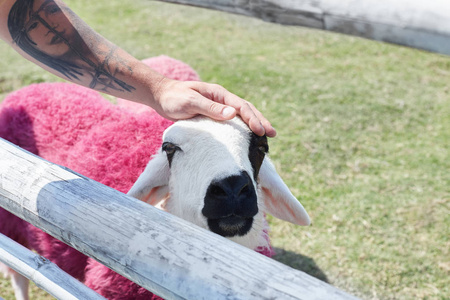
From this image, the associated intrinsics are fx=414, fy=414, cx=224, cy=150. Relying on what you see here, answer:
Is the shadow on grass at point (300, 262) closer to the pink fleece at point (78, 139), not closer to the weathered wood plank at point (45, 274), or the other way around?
the pink fleece at point (78, 139)

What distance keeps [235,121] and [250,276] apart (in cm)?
102

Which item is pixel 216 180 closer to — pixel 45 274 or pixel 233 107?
pixel 233 107

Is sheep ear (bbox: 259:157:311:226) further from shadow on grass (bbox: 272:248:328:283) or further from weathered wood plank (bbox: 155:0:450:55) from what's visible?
shadow on grass (bbox: 272:248:328:283)

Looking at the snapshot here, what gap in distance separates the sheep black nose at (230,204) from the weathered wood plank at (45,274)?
0.50 meters

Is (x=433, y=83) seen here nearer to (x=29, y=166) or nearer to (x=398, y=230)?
(x=398, y=230)

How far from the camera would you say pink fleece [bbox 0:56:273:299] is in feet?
7.33

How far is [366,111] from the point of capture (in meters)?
4.80

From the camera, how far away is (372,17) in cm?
163

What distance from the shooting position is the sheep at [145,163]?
1591 millimetres

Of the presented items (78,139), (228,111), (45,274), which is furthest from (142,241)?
(78,139)

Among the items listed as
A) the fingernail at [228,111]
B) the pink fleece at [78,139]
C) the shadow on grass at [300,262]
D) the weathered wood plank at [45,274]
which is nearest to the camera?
the weathered wood plank at [45,274]

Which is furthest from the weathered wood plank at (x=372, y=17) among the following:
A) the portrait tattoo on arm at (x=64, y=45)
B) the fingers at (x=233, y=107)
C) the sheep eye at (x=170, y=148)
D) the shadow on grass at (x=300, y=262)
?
the shadow on grass at (x=300, y=262)

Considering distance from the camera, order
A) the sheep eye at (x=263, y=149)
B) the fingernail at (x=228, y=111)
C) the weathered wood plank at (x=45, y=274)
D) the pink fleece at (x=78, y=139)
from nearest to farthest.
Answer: the weathered wood plank at (x=45, y=274) < the fingernail at (x=228, y=111) < the sheep eye at (x=263, y=149) < the pink fleece at (x=78, y=139)

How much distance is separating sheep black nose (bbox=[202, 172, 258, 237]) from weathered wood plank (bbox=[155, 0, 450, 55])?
78cm
